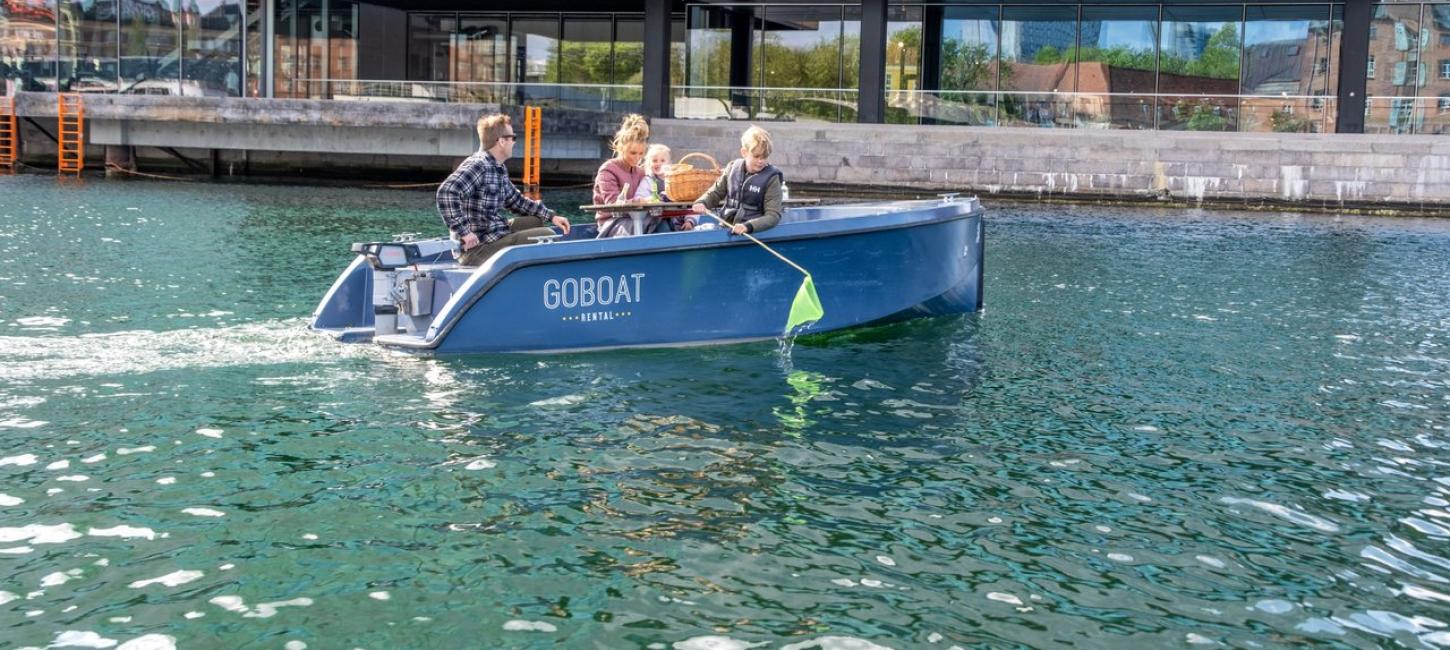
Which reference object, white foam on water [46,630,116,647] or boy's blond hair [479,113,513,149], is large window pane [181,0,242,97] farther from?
white foam on water [46,630,116,647]

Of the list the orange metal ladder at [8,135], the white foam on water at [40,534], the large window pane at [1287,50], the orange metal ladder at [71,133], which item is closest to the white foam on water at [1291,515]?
the white foam on water at [40,534]

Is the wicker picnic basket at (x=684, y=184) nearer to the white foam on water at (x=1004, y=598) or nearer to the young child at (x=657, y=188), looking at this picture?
the young child at (x=657, y=188)

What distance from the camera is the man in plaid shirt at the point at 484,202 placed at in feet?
33.1

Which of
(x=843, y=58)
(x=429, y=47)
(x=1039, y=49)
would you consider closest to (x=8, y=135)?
(x=429, y=47)

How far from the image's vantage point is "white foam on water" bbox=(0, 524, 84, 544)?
5.87m

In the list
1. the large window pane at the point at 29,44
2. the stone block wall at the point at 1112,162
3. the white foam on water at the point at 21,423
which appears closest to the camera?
the white foam on water at the point at 21,423

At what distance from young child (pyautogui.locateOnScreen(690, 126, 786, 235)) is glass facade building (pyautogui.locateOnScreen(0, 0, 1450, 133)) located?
21.1 meters

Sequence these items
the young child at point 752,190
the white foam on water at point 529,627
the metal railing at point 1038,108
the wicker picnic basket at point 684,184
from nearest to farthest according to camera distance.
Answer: the white foam on water at point 529,627 < the young child at point 752,190 < the wicker picnic basket at point 684,184 < the metal railing at point 1038,108

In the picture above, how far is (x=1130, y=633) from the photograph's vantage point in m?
5.10

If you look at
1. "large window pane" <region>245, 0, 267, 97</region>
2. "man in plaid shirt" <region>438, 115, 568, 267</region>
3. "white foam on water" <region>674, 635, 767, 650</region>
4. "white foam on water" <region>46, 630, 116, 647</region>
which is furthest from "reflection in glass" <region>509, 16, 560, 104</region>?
"white foam on water" <region>674, 635, 767, 650</region>

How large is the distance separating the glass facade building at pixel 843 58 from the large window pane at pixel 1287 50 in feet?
0.11

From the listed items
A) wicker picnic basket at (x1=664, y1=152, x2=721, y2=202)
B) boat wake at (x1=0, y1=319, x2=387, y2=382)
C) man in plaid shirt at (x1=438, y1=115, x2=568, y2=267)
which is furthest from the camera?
wicker picnic basket at (x1=664, y1=152, x2=721, y2=202)

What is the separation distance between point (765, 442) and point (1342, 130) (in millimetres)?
25027

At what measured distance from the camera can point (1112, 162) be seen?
28.9 metres
